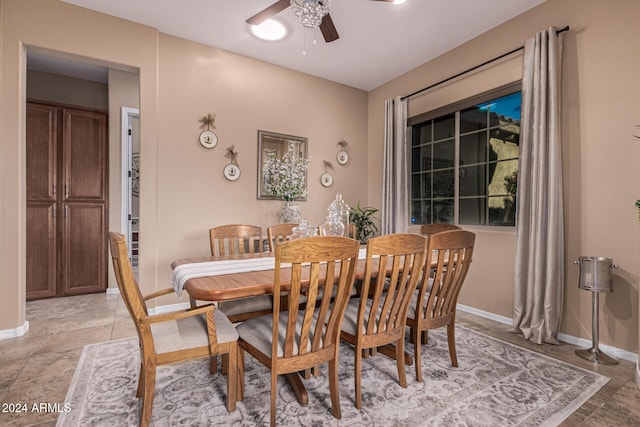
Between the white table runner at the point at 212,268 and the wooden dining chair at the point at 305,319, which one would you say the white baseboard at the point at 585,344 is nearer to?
the wooden dining chair at the point at 305,319

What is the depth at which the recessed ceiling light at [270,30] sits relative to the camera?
322cm

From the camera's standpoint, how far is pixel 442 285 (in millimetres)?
2061

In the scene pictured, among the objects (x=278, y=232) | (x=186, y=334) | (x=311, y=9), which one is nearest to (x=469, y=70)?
(x=311, y=9)

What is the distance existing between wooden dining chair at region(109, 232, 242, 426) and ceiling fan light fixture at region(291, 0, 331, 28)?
191 centimetres

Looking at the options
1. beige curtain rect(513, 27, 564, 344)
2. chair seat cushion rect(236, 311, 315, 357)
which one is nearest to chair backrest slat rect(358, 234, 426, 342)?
chair seat cushion rect(236, 311, 315, 357)

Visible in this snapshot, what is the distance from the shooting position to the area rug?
1.67 m

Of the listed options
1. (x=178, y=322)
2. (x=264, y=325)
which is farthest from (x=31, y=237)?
(x=264, y=325)

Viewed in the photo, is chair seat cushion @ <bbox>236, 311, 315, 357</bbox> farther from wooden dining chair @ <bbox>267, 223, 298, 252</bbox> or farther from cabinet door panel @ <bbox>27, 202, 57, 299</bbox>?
A: cabinet door panel @ <bbox>27, 202, 57, 299</bbox>

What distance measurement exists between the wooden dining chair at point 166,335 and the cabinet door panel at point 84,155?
321cm

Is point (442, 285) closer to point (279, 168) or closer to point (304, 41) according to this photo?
point (279, 168)

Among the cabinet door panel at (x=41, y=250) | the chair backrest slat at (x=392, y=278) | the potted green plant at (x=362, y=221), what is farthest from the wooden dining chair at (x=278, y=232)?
the cabinet door panel at (x=41, y=250)

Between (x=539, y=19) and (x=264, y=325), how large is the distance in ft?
11.7

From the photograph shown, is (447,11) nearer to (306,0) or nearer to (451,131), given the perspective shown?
(451,131)

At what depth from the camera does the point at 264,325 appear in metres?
1.78
